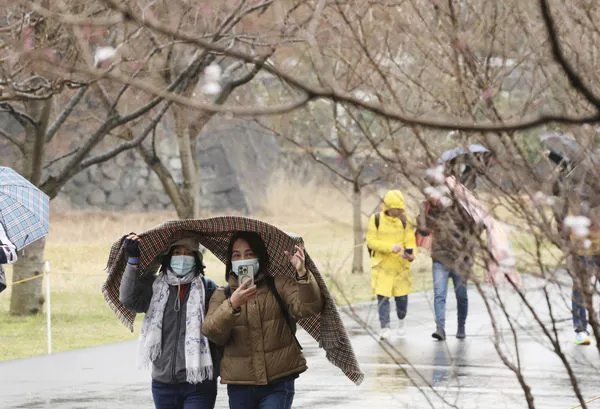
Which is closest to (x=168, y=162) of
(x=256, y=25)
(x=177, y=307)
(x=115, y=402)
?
(x=256, y=25)

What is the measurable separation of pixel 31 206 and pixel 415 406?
3404 millimetres

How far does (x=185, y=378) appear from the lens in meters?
7.11

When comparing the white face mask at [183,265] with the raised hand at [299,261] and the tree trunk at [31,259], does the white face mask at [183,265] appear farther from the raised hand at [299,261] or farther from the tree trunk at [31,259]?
the tree trunk at [31,259]

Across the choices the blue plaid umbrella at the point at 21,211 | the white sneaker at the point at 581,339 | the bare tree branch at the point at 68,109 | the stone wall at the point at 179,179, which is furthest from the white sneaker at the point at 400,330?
the stone wall at the point at 179,179

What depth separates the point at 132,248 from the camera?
7250mm

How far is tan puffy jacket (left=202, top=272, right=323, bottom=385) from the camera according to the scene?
6.98m

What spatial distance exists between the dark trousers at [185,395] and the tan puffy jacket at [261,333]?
6.2 inches

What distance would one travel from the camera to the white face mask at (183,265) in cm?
738

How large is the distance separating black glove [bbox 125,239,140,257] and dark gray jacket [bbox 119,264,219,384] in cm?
7

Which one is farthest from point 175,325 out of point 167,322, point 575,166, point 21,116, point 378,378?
point 21,116

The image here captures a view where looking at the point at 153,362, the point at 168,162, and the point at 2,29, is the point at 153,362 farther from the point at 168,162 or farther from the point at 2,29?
the point at 168,162

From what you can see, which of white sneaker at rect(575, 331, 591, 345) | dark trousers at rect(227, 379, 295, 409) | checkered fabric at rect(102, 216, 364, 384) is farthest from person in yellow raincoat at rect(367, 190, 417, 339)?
dark trousers at rect(227, 379, 295, 409)

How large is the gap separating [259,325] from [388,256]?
25.3 ft

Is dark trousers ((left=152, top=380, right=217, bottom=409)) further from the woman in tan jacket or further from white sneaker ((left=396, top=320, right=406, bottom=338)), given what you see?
white sneaker ((left=396, top=320, right=406, bottom=338))
